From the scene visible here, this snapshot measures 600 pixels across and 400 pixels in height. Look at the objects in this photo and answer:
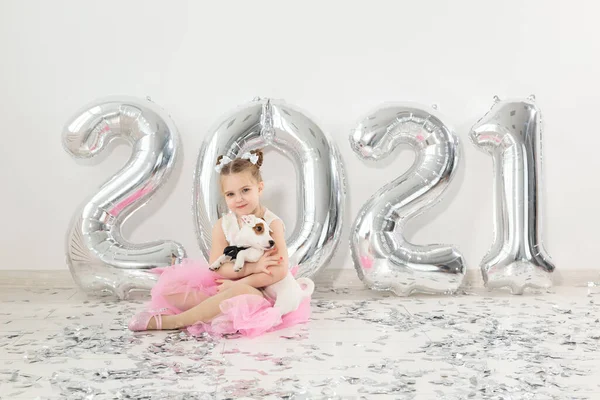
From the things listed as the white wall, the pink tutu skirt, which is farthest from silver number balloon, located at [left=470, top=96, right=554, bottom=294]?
the pink tutu skirt

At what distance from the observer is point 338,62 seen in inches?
117

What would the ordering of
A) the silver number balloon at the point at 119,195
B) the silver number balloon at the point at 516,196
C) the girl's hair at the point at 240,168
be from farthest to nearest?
1. the silver number balloon at the point at 516,196
2. the silver number balloon at the point at 119,195
3. the girl's hair at the point at 240,168

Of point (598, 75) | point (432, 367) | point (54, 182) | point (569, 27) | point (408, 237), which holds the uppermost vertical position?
point (569, 27)

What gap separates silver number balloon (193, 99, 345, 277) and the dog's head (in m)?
0.35

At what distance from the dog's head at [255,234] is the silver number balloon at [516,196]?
986 millimetres

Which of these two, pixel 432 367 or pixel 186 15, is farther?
pixel 186 15

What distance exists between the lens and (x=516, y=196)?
111 inches

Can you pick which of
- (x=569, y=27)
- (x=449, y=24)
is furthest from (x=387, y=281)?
(x=569, y=27)

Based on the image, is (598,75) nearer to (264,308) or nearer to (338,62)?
(338,62)

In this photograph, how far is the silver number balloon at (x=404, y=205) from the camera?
8.89ft

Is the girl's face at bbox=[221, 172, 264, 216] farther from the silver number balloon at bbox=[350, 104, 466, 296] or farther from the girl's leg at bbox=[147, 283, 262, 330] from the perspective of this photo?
the silver number balloon at bbox=[350, 104, 466, 296]

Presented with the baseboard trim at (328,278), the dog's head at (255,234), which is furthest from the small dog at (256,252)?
the baseboard trim at (328,278)

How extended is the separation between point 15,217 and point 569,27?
2.44 m

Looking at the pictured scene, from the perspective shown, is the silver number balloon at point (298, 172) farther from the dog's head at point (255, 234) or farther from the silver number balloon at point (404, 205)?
the dog's head at point (255, 234)
